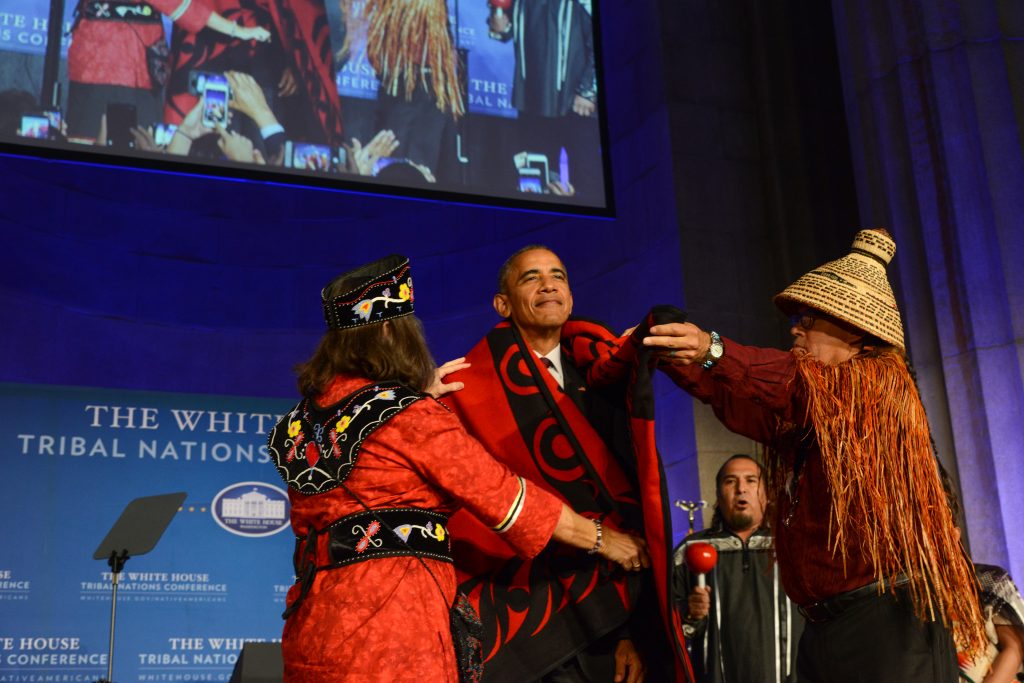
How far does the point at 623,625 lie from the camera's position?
111 inches

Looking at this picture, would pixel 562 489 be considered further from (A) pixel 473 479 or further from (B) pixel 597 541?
(A) pixel 473 479

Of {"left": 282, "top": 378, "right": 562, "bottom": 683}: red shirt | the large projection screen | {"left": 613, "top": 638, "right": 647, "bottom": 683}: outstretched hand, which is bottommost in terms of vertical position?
{"left": 613, "top": 638, "right": 647, "bottom": 683}: outstretched hand

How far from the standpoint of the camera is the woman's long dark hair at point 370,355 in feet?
7.80

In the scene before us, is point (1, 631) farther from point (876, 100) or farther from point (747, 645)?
point (876, 100)

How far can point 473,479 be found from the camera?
2.30 meters

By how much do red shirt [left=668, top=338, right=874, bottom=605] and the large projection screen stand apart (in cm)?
407

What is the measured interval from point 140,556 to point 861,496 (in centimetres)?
563

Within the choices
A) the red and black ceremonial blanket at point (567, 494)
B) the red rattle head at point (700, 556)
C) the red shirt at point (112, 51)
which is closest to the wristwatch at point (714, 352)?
the red and black ceremonial blanket at point (567, 494)

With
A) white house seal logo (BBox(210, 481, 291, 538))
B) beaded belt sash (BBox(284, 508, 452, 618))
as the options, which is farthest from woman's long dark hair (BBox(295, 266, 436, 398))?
white house seal logo (BBox(210, 481, 291, 538))

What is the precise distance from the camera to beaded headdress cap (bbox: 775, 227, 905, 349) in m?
2.37

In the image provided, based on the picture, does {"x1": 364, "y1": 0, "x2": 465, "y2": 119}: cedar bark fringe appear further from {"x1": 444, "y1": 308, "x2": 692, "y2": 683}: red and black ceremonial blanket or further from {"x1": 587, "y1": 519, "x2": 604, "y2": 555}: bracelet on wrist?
{"x1": 587, "y1": 519, "x2": 604, "y2": 555}: bracelet on wrist

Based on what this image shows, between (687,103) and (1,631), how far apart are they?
5162mm

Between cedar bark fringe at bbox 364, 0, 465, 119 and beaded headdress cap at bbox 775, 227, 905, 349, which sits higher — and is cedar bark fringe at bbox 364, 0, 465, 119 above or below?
above

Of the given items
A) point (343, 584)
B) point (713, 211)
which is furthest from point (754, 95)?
point (343, 584)
